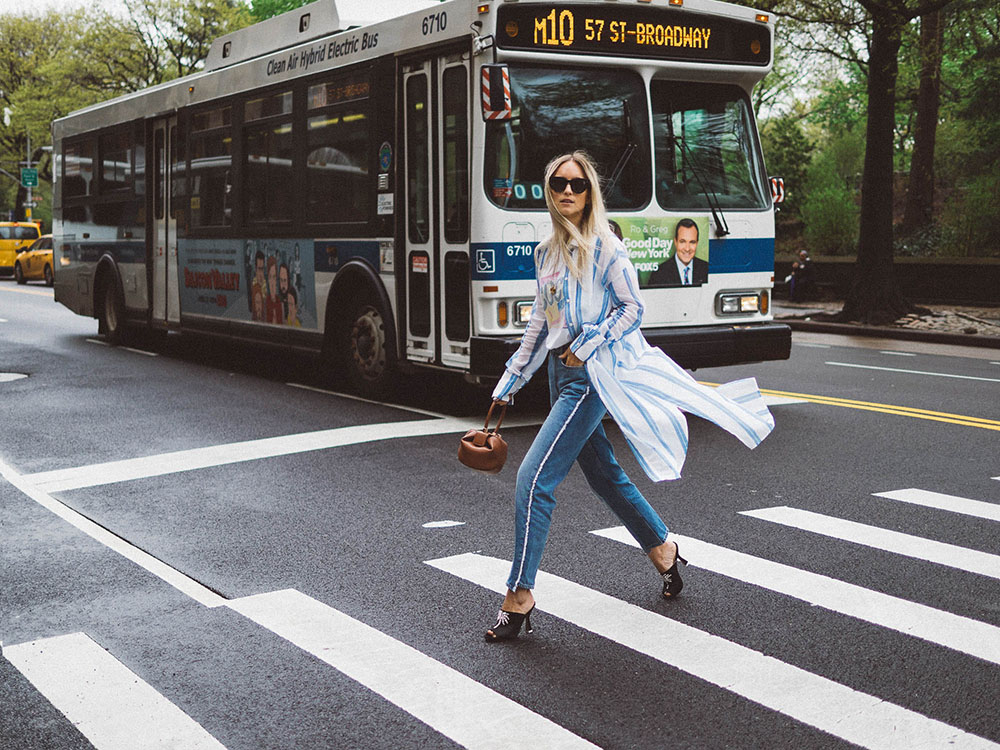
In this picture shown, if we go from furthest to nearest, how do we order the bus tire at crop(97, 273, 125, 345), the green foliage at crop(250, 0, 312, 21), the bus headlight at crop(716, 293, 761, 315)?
the green foliage at crop(250, 0, 312, 21), the bus tire at crop(97, 273, 125, 345), the bus headlight at crop(716, 293, 761, 315)

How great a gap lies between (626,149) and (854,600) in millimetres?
5576

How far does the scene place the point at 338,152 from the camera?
37.9 ft

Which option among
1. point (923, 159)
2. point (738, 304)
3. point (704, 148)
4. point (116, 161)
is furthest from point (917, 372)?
point (923, 159)

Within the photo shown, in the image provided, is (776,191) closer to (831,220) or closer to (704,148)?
(704,148)

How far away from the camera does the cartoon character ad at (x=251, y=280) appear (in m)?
12.3

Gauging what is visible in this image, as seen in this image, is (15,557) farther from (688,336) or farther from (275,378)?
(275,378)

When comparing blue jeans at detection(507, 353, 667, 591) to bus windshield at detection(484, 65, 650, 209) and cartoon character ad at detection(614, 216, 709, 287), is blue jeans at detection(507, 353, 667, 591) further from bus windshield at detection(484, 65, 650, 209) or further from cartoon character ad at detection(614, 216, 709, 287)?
cartoon character ad at detection(614, 216, 709, 287)

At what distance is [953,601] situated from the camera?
521 centimetres

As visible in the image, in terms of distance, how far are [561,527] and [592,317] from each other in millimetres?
2020

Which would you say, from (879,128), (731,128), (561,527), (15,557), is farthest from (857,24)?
(15,557)

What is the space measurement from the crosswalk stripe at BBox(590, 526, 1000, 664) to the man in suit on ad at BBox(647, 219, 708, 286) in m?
4.28

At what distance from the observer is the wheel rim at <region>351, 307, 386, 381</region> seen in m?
11.2

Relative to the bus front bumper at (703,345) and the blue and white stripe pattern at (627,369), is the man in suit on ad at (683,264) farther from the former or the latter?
the blue and white stripe pattern at (627,369)

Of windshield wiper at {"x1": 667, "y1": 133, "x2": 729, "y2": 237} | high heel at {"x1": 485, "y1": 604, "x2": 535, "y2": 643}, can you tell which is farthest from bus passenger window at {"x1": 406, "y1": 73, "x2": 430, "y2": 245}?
high heel at {"x1": 485, "y1": 604, "x2": 535, "y2": 643}
